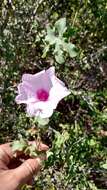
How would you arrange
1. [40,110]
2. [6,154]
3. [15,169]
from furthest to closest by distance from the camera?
[6,154] < [15,169] < [40,110]

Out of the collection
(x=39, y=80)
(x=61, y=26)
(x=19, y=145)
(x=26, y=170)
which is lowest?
(x=26, y=170)

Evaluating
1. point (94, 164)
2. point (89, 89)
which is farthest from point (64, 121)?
point (94, 164)

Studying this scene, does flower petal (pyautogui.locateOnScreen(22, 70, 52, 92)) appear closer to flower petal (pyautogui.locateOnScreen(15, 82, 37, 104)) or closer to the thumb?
flower petal (pyautogui.locateOnScreen(15, 82, 37, 104))

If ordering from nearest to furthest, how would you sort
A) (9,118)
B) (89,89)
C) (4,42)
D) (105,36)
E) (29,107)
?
(29,107) → (4,42) → (9,118) → (89,89) → (105,36)

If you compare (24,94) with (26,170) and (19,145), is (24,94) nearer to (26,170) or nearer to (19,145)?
(19,145)

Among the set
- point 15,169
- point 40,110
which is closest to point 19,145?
point 15,169

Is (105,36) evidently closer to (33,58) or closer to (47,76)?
(33,58)

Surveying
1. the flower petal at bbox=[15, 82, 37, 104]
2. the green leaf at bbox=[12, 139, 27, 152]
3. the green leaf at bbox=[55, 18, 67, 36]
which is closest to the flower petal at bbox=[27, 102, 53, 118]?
the flower petal at bbox=[15, 82, 37, 104]

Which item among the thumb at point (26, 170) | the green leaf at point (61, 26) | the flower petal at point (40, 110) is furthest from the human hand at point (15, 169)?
the green leaf at point (61, 26)
